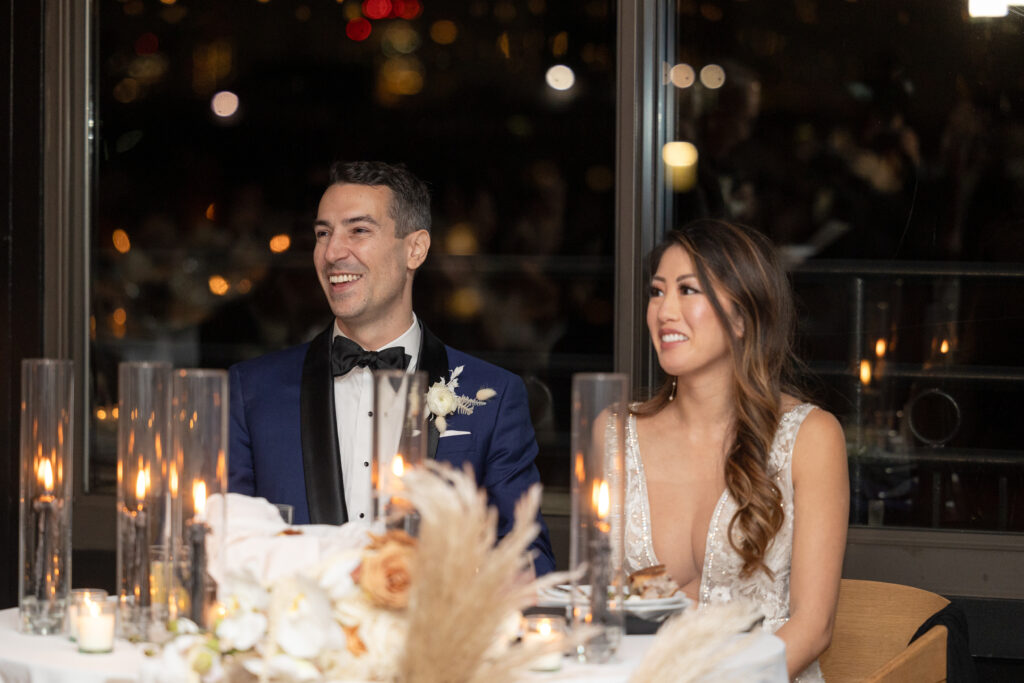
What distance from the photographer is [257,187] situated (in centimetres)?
457

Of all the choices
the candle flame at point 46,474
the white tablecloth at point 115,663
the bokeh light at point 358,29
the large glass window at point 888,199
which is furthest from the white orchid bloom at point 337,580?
the bokeh light at point 358,29

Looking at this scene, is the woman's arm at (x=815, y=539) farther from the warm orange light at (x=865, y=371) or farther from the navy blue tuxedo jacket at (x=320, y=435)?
the warm orange light at (x=865, y=371)

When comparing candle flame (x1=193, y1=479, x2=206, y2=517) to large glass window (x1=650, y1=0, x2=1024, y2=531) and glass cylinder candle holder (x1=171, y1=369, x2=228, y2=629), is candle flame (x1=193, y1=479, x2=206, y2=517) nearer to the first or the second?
glass cylinder candle holder (x1=171, y1=369, x2=228, y2=629)

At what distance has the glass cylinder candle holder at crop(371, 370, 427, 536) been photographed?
1443mm

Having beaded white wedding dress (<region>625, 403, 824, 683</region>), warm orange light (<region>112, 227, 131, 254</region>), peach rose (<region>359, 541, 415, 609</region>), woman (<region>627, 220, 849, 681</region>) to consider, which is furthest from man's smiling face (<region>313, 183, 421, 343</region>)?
peach rose (<region>359, 541, 415, 609</region>)

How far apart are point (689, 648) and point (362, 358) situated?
2.08 m

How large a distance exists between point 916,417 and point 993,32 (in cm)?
116

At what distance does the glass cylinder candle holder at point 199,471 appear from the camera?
1456mm

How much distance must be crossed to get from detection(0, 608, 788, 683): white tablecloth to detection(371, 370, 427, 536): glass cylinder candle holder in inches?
11.4

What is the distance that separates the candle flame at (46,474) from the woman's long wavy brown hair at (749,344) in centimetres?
146

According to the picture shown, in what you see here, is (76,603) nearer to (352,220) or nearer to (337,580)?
(337,580)

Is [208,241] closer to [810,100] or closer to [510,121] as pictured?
[510,121]

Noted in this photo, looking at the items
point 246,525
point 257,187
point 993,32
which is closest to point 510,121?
point 257,187

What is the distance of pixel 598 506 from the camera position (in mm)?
1475
